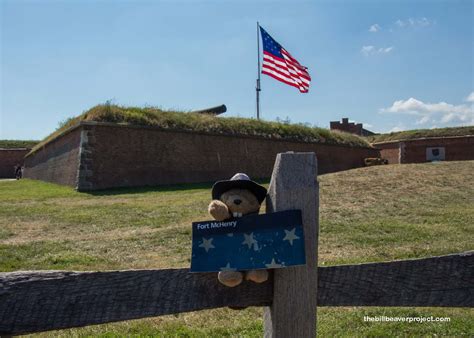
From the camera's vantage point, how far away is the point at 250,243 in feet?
5.94

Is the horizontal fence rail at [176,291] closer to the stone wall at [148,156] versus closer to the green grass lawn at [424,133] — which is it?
the stone wall at [148,156]

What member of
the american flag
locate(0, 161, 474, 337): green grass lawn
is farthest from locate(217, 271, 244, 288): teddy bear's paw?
the american flag

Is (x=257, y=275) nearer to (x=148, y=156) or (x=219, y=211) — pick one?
(x=219, y=211)

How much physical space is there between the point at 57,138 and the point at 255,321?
62.0 feet

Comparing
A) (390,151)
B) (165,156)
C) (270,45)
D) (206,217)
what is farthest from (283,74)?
(390,151)

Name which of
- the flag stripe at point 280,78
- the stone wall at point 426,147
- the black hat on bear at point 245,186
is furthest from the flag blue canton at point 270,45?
the black hat on bear at point 245,186

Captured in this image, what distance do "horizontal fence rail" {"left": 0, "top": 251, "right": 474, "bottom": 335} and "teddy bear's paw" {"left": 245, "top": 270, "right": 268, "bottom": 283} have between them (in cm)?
7

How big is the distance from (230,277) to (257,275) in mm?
109

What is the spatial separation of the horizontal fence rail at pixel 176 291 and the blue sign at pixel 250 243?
0.32 ft

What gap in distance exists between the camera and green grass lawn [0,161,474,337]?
373 cm

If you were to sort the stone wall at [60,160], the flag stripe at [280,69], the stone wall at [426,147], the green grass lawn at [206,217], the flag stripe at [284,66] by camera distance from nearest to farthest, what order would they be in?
the green grass lawn at [206,217]
the stone wall at [60,160]
the flag stripe at [280,69]
the flag stripe at [284,66]
the stone wall at [426,147]

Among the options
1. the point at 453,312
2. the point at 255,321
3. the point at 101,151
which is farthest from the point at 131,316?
the point at 101,151

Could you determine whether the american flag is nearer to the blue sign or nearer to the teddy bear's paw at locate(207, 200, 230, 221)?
the teddy bear's paw at locate(207, 200, 230, 221)

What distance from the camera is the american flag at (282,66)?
64.6 ft
